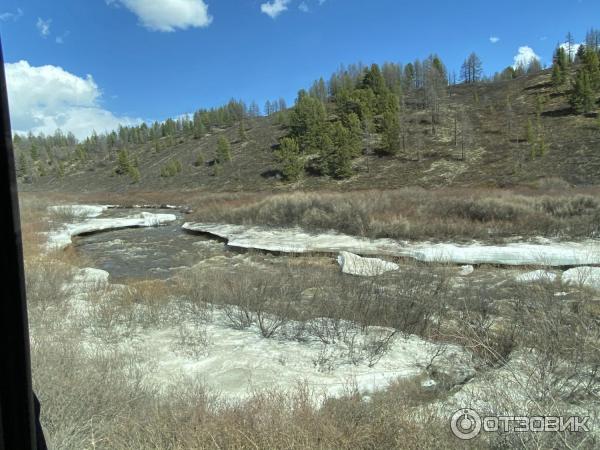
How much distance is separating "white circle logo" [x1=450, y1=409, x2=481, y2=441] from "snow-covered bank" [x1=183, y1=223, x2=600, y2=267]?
10.3 meters

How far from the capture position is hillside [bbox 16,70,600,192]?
3956 centimetres

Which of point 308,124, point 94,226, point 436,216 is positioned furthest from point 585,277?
point 308,124

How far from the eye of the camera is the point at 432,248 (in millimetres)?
14820

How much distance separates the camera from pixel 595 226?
15.5 metres

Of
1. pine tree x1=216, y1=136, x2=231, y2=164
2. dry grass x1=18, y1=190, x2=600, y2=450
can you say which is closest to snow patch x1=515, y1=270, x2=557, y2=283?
dry grass x1=18, y1=190, x2=600, y2=450

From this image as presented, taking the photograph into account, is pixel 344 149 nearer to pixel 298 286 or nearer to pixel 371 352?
pixel 298 286

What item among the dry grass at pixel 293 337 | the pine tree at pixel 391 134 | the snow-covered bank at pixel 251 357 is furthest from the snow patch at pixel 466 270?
the pine tree at pixel 391 134

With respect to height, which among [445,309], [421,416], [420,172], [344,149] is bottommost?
[445,309]

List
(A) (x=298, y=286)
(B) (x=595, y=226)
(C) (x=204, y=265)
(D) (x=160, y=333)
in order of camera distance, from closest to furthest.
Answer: (D) (x=160, y=333) → (A) (x=298, y=286) → (C) (x=204, y=265) → (B) (x=595, y=226)

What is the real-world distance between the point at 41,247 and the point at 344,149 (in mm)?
37660

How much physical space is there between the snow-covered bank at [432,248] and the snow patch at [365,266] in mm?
1716

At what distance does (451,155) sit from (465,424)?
161ft

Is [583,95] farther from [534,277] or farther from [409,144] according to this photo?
[534,277]

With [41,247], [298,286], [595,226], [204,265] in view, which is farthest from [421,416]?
[41,247]
